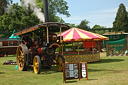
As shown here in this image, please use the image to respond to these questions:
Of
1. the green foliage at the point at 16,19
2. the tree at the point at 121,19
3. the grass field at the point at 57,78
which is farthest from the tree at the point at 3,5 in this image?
the grass field at the point at 57,78

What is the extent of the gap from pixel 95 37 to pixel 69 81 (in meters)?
9.86

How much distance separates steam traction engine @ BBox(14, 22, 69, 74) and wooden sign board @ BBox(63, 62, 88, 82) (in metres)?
2.72

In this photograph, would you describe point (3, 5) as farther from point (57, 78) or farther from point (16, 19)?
point (57, 78)

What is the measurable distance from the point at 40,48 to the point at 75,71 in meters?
3.84

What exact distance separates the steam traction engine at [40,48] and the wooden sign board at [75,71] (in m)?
2.72

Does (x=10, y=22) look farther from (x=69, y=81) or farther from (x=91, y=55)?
(x=69, y=81)

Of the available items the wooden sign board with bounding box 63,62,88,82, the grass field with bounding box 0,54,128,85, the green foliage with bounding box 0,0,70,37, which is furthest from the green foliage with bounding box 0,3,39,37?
the wooden sign board with bounding box 63,62,88,82

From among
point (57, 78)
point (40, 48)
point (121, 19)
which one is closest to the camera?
point (57, 78)

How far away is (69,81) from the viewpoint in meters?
9.21

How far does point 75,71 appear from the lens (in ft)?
30.0

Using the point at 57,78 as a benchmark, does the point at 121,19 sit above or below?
above

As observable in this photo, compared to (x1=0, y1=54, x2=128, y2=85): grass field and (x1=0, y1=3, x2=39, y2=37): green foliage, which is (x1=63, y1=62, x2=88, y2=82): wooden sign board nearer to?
(x1=0, y1=54, x2=128, y2=85): grass field

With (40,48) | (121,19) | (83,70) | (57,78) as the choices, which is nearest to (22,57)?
(40,48)

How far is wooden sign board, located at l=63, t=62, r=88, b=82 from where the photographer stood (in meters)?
9.02
